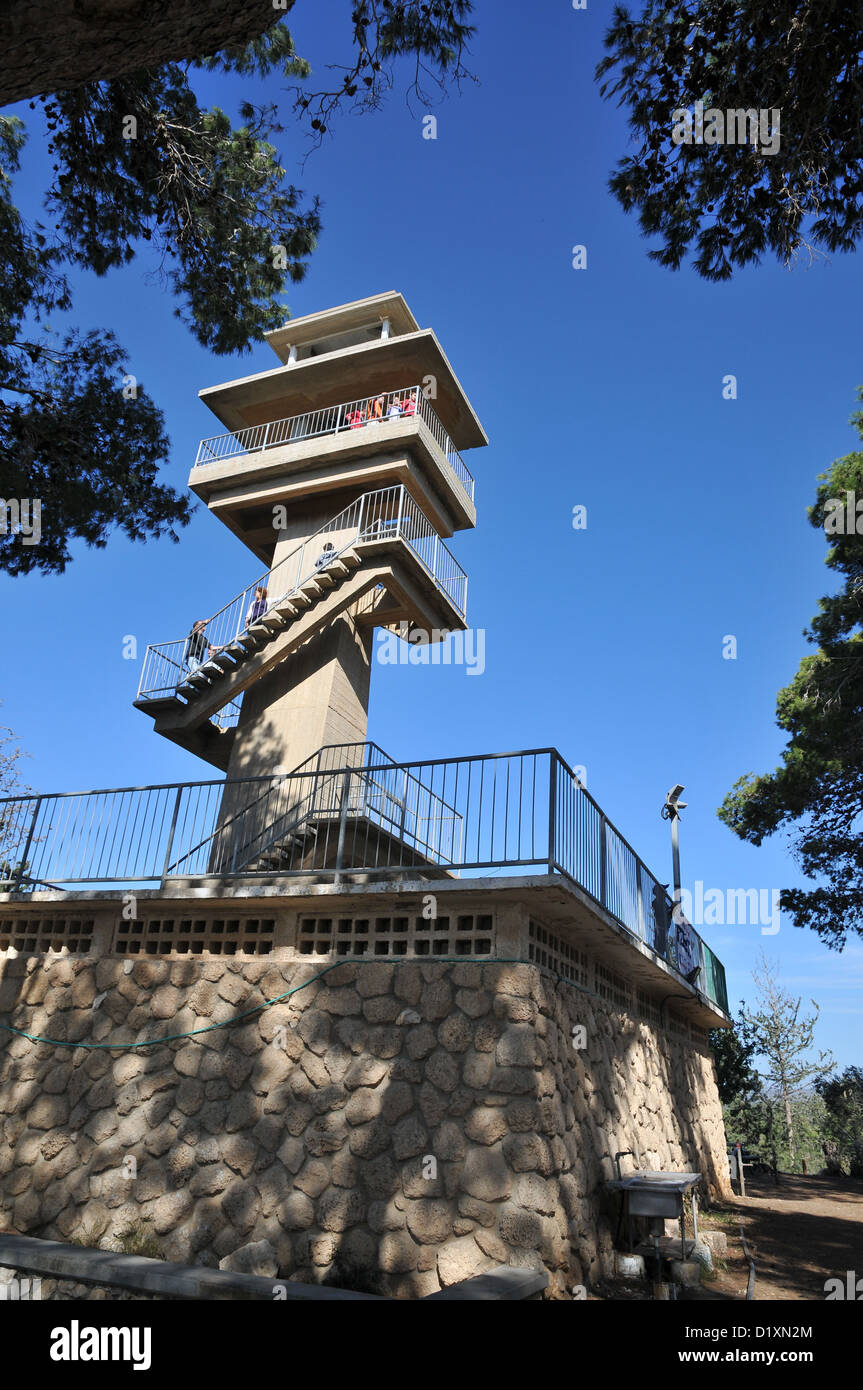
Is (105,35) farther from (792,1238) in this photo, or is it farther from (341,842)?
(792,1238)

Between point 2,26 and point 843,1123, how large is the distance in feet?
105

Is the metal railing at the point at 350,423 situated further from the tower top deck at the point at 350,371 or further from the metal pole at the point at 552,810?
the metal pole at the point at 552,810

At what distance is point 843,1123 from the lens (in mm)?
27109

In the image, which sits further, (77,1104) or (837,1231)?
(837,1231)

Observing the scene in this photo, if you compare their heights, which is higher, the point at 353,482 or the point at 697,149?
the point at 353,482

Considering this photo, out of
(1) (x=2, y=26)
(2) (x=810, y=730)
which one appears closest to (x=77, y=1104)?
(1) (x=2, y=26)

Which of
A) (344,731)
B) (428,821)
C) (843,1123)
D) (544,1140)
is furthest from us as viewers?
(843,1123)

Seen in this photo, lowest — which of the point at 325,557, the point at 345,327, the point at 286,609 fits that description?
the point at 286,609

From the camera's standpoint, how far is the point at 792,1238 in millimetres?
11383

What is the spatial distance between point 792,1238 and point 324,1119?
752 centimetres

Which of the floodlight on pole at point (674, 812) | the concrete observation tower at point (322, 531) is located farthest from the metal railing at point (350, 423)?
the floodlight on pole at point (674, 812)

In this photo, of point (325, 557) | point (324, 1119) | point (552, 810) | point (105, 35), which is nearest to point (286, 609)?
point (325, 557)

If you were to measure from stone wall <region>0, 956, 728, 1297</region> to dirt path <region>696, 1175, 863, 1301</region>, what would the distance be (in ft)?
5.08
